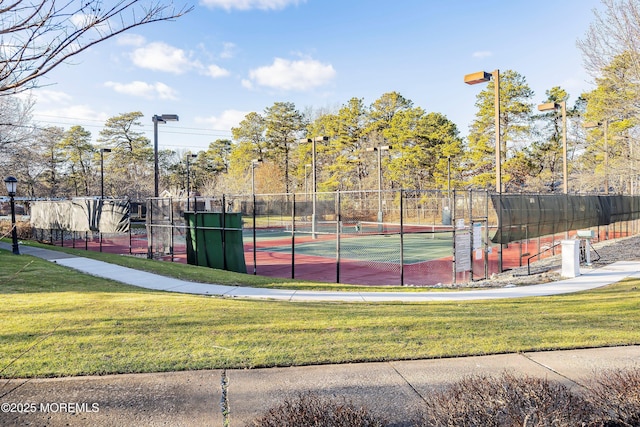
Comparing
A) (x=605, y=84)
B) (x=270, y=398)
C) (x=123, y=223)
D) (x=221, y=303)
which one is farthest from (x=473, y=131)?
(x=270, y=398)

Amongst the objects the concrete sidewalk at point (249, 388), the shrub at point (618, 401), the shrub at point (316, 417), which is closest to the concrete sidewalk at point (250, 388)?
the concrete sidewalk at point (249, 388)

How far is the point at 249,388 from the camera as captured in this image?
360cm

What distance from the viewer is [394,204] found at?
39594mm

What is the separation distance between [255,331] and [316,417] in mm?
2629

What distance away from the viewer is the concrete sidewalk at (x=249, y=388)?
312 centimetres

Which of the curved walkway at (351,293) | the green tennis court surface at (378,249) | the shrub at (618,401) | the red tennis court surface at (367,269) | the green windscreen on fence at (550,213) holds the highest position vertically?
the green windscreen on fence at (550,213)

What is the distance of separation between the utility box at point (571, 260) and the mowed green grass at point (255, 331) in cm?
451

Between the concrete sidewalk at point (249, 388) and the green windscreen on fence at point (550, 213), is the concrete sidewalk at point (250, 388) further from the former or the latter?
the green windscreen on fence at point (550, 213)

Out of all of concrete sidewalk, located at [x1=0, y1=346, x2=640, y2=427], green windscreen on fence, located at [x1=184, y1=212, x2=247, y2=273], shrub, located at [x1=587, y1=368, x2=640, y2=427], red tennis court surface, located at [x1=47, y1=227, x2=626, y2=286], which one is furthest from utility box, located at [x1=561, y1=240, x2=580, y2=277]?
green windscreen on fence, located at [x1=184, y1=212, x2=247, y2=273]

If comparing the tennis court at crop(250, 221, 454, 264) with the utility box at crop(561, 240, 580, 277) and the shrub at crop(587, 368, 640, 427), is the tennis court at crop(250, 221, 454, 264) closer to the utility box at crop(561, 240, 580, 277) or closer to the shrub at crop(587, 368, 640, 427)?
the utility box at crop(561, 240, 580, 277)

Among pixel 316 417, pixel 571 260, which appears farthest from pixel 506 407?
pixel 571 260

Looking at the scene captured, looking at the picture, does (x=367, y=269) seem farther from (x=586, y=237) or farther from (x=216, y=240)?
(x=586, y=237)

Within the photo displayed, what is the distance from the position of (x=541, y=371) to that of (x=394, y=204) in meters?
35.9

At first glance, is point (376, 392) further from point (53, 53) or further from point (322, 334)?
point (53, 53)
